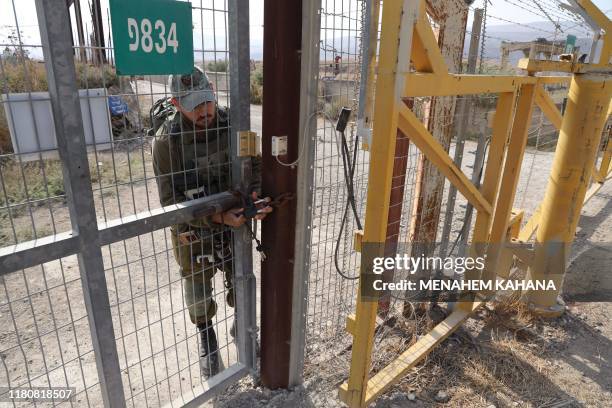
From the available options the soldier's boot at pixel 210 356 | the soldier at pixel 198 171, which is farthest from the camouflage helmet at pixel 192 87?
the soldier's boot at pixel 210 356

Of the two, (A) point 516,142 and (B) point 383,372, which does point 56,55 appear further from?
(A) point 516,142

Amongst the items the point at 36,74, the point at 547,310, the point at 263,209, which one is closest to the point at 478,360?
the point at 547,310

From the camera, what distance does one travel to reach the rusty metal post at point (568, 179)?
3.14 m

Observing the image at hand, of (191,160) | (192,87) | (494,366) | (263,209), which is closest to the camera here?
(192,87)

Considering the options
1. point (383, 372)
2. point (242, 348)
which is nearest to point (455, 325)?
point (383, 372)

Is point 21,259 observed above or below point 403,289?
above

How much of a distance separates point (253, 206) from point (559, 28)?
325cm

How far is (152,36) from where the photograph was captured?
5.67 ft

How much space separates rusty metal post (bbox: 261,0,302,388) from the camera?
213 cm

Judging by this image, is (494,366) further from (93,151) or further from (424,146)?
(93,151)

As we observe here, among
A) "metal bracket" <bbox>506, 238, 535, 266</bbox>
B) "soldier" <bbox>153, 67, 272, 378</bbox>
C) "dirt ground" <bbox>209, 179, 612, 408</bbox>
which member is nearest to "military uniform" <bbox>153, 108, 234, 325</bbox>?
"soldier" <bbox>153, 67, 272, 378</bbox>

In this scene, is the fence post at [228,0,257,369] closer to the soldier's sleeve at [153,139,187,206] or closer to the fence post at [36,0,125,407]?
the soldier's sleeve at [153,139,187,206]

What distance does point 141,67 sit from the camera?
172cm

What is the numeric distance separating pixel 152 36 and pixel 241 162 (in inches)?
30.4
